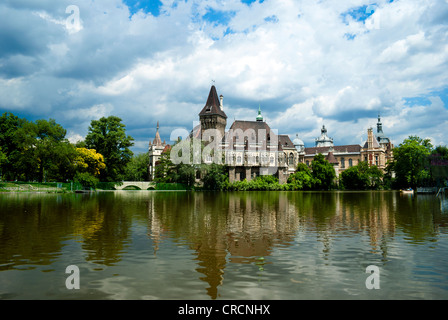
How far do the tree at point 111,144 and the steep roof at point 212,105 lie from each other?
25.3 m

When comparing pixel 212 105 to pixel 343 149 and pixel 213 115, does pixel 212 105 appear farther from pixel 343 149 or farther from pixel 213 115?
pixel 343 149

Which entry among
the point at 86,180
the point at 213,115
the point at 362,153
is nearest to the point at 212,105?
the point at 213,115

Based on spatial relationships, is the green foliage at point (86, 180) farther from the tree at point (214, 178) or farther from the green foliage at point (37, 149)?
the tree at point (214, 178)

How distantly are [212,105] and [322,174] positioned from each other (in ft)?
111

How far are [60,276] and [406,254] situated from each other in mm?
9898

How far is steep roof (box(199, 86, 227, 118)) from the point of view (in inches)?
3576

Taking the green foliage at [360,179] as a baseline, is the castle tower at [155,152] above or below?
above

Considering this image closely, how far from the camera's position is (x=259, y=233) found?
14.5 meters

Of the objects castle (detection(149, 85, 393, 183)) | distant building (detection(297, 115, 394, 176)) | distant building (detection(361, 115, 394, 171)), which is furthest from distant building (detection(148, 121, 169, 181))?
distant building (detection(361, 115, 394, 171))

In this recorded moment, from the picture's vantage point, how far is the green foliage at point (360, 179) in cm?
9769

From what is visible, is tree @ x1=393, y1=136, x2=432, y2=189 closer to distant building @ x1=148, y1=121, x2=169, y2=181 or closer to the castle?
the castle

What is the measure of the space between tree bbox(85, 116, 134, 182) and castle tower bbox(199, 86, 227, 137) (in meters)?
24.5
